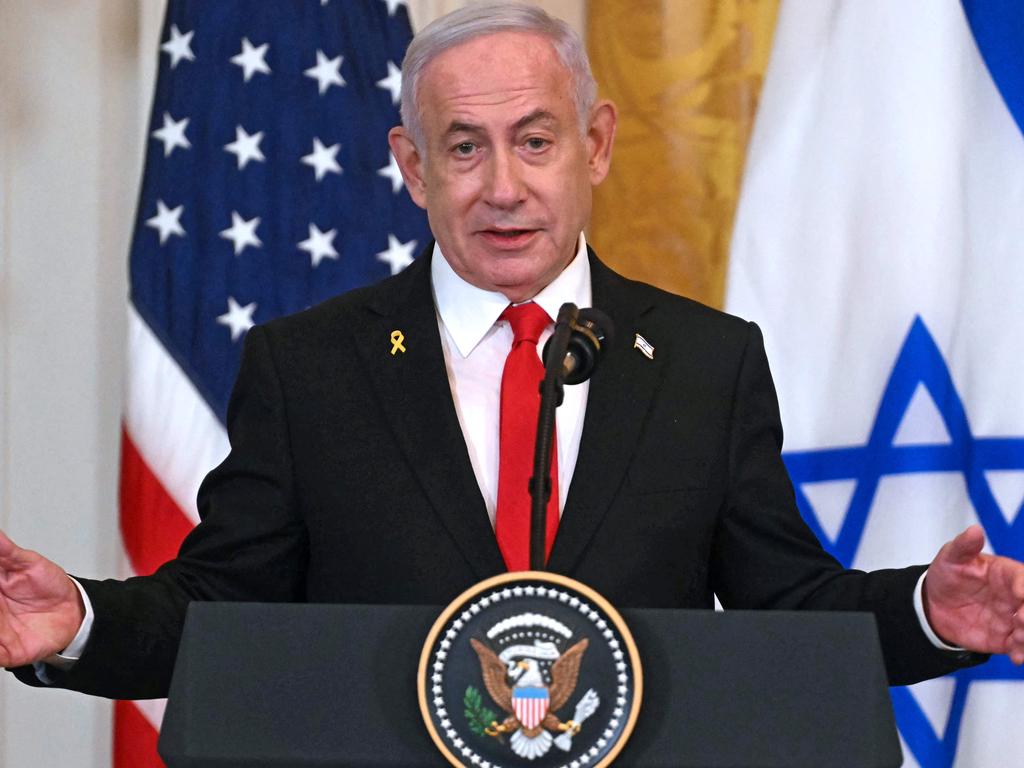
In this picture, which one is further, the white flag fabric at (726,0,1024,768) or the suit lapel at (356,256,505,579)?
the white flag fabric at (726,0,1024,768)

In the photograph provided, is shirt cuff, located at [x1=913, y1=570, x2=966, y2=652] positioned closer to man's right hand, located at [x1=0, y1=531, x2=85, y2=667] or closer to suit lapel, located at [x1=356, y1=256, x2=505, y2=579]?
suit lapel, located at [x1=356, y1=256, x2=505, y2=579]

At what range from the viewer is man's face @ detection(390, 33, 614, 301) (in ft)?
6.80

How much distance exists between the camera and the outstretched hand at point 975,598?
1533 mm

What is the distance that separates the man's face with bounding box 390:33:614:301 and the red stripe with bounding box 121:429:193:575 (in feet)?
4.68

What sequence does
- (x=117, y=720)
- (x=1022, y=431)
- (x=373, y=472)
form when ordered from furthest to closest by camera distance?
(x=117, y=720) < (x=1022, y=431) < (x=373, y=472)

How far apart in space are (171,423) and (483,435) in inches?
57.3

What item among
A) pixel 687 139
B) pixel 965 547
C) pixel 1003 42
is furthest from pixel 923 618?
pixel 687 139

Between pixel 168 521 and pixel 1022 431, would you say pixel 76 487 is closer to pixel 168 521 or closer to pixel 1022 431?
pixel 168 521

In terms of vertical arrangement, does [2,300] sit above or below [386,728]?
above

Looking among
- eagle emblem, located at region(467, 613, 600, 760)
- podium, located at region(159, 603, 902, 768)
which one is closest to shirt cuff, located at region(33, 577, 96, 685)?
podium, located at region(159, 603, 902, 768)

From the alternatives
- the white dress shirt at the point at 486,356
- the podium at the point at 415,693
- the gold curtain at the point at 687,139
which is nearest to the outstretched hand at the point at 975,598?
the podium at the point at 415,693

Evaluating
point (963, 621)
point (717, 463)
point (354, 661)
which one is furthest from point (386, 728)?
point (717, 463)

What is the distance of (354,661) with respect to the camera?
1.24m

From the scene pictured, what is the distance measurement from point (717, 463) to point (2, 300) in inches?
89.4
